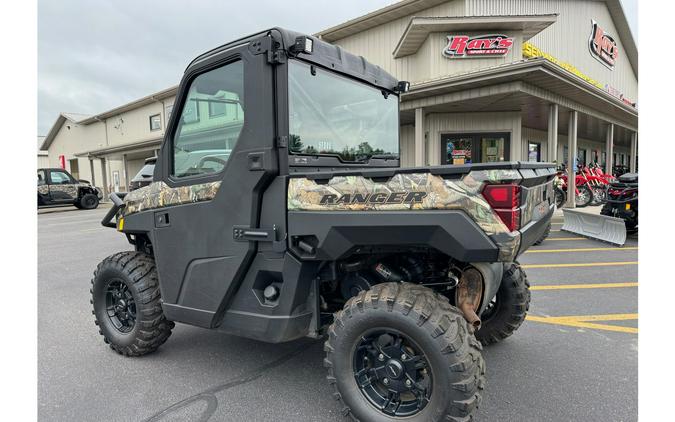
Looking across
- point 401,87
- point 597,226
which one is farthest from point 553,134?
point 401,87

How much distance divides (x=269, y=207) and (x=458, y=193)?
1213 millimetres

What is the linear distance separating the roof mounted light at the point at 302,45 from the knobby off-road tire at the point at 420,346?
1527 millimetres

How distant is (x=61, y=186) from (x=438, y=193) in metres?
23.5

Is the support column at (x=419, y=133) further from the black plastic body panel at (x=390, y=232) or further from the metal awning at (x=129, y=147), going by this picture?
the metal awning at (x=129, y=147)

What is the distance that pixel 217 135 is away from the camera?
2.84 metres

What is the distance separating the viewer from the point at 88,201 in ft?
70.9

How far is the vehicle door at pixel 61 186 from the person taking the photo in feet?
66.1

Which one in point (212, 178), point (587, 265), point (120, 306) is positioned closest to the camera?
point (212, 178)

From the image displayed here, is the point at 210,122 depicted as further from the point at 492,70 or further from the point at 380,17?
the point at 380,17

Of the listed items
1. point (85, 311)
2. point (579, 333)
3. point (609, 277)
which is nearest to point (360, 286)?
point (579, 333)

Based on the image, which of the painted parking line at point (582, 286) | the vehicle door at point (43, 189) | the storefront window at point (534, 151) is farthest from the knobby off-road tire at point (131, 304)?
the vehicle door at point (43, 189)

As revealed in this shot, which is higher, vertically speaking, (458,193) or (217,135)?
(217,135)

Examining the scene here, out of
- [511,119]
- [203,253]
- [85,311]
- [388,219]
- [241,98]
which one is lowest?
[85,311]

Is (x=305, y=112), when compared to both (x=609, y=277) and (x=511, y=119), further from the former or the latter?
(x=511, y=119)
